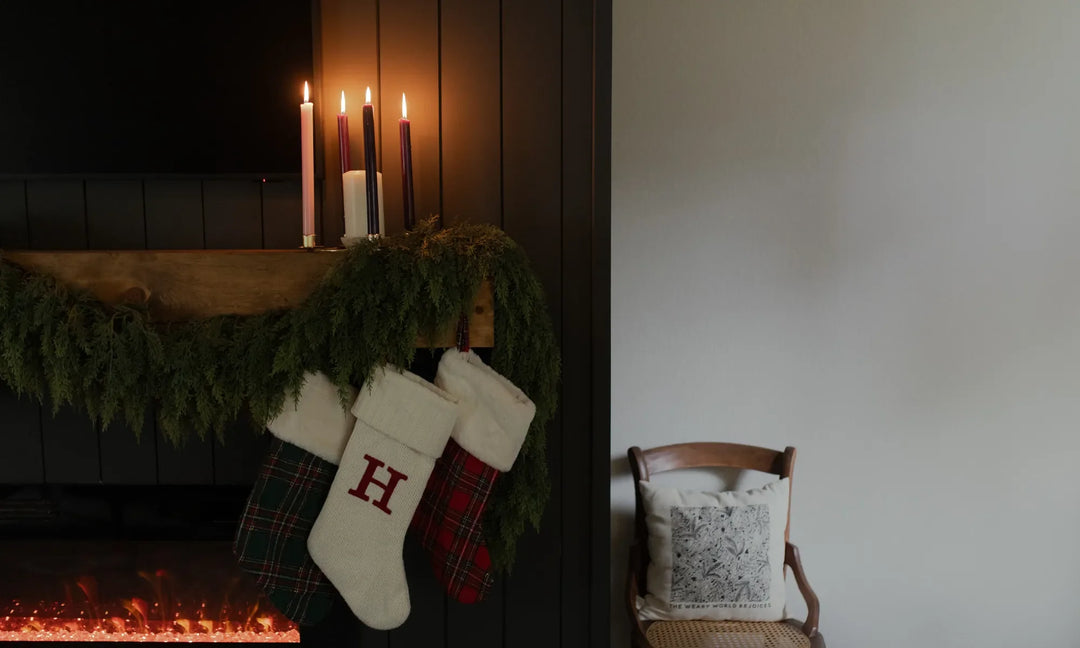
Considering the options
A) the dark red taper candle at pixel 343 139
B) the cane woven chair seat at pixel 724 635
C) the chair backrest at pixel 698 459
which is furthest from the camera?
the chair backrest at pixel 698 459

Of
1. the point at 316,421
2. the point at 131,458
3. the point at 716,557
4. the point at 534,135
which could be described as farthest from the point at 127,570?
the point at 716,557

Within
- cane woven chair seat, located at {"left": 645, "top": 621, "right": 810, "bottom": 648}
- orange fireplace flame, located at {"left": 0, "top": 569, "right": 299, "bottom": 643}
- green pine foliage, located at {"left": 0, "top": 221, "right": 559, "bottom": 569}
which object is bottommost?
cane woven chair seat, located at {"left": 645, "top": 621, "right": 810, "bottom": 648}

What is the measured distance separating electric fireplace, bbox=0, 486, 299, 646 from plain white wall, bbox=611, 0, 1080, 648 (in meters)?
1.12

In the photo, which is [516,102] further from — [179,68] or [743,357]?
[743,357]

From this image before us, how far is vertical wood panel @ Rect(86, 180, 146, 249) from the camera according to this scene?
1.42 metres

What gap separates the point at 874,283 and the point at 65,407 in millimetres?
2043

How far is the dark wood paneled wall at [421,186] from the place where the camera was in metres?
1.41

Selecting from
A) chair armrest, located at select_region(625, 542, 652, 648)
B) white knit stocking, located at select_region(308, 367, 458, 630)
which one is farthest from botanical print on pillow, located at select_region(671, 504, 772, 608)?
white knit stocking, located at select_region(308, 367, 458, 630)

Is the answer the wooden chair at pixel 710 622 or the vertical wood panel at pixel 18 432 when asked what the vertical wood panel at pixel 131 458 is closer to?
the vertical wood panel at pixel 18 432

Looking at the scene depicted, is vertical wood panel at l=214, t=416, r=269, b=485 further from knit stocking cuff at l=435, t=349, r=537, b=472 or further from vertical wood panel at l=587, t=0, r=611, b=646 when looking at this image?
vertical wood panel at l=587, t=0, r=611, b=646

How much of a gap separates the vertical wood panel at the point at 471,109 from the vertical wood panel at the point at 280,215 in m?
0.29

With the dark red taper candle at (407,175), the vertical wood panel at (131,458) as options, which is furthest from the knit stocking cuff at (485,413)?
the vertical wood panel at (131,458)

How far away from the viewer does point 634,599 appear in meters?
2.00

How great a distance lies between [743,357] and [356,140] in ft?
4.28
